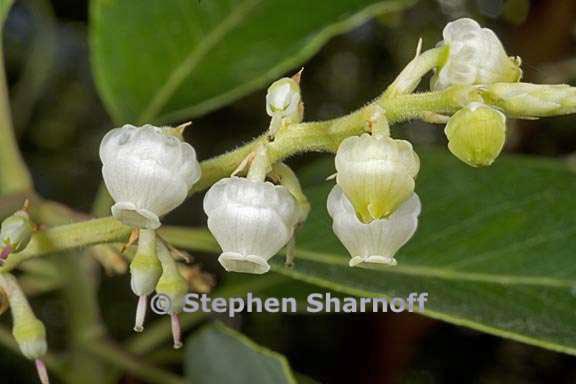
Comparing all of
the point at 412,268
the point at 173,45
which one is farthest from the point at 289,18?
the point at 412,268

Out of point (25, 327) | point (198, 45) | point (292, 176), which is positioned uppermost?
point (198, 45)

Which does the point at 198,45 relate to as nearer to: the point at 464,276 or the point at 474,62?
the point at 464,276

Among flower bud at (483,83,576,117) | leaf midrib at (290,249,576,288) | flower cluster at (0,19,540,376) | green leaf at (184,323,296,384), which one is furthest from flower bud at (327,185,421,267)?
leaf midrib at (290,249,576,288)

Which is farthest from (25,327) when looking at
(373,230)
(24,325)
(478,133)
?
(478,133)

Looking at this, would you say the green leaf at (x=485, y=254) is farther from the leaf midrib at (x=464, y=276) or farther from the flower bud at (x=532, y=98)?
the flower bud at (x=532, y=98)

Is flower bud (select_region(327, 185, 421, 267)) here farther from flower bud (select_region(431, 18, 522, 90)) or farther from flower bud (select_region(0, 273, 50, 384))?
flower bud (select_region(0, 273, 50, 384))

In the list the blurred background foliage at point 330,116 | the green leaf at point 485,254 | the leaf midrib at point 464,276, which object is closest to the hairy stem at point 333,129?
the green leaf at point 485,254
